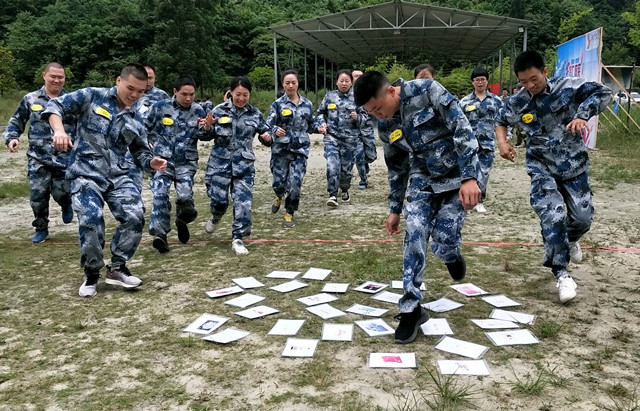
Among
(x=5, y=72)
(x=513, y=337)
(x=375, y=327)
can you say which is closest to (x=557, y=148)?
(x=513, y=337)

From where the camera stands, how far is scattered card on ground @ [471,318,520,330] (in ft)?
10.9

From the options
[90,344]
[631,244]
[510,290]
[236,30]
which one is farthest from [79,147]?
[236,30]

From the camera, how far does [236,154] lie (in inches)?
218

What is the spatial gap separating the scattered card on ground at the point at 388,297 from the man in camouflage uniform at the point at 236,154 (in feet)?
6.26

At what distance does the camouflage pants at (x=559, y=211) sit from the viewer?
3.88 meters

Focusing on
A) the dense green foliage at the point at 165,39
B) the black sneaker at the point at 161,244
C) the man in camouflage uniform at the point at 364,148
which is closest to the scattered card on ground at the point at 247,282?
the black sneaker at the point at 161,244

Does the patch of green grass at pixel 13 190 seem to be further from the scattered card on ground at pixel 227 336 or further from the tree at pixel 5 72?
the tree at pixel 5 72

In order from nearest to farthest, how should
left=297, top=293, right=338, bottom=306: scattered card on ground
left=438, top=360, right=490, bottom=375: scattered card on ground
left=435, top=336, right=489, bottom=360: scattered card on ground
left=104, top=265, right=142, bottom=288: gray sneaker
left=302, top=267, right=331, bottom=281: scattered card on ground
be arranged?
left=438, top=360, right=490, bottom=375: scattered card on ground, left=435, top=336, right=489, bottom=360: scattered card on ground, left=297, top=293, right=338, bottom=306: scattered card on ground, left=104, top=265, right=142, bottom=288: gray sneaker, left=302, top=267, right=331, bottom=281: scattered card on ground

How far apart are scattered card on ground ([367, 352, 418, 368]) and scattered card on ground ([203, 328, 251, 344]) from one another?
0.86 m

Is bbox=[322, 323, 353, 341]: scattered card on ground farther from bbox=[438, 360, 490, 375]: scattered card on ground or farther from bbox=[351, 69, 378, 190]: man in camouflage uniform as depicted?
bbox=[351, 69, 378, 190]: man in camouflage uniform

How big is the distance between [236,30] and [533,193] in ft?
138

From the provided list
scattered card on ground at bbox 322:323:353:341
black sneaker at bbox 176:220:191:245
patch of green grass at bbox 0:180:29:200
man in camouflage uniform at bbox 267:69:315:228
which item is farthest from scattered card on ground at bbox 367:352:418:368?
patch of green grass at bbox 0:180:29:200

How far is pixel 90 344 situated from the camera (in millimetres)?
3197

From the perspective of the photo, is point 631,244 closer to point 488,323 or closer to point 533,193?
point 533,193
